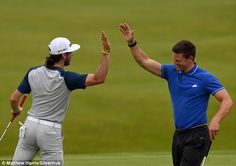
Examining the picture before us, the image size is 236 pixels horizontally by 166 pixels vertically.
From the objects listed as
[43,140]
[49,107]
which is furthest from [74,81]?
[43,140]

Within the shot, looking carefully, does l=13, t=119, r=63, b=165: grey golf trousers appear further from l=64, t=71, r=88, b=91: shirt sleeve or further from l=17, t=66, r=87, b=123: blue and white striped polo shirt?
l=64, t=71, r=88, b=91: shirt sleeve

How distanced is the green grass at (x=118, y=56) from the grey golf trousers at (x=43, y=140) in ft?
42.3

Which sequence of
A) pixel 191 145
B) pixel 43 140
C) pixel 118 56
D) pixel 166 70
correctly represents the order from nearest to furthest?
pixel 43 140, pixel 191 145, pixel 166 70, pixel 118 56

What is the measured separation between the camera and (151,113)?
26578mm

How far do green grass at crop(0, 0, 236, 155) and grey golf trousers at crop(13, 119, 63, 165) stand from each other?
12.9m

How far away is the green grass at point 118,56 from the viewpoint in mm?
24406

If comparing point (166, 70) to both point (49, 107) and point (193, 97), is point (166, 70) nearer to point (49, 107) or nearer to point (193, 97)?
point (193, 97)

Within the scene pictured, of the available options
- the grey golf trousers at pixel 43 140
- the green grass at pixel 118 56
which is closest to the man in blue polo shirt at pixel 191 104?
the grey golf trousers at pixel 43 140

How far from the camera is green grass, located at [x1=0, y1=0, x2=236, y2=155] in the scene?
2441 cm

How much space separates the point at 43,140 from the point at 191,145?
1854 millimetres

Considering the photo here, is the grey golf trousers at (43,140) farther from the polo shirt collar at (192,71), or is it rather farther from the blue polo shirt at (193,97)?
the polo shirt collar at (192,71)

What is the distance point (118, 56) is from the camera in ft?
110

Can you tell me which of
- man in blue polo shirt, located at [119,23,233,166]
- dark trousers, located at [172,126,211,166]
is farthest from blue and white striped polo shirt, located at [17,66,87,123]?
dark trousers, located at [172,126,211,166]

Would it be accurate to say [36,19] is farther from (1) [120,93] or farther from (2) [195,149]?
(2) [195,149]
